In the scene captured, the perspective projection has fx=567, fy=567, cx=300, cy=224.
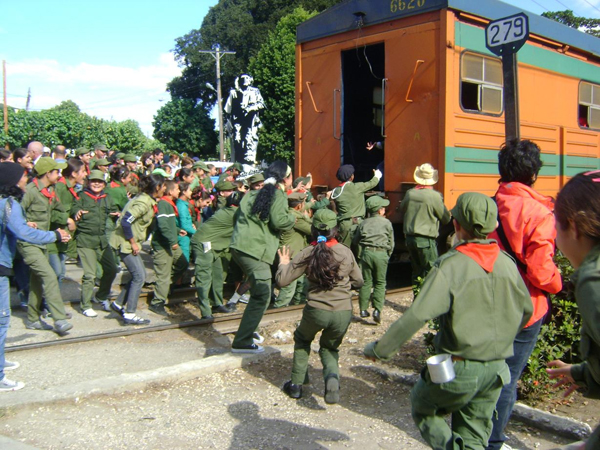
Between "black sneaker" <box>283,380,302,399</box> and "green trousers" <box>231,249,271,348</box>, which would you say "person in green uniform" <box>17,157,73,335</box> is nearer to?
"green trousers" <box>231,249,271,348</box>

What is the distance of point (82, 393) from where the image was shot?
4219mm

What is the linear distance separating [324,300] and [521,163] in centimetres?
176

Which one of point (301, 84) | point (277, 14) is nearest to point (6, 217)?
point (301, 84)

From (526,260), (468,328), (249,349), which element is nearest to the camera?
(468,328)

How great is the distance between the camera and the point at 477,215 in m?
2.76

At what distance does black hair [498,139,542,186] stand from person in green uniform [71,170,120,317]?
506cm

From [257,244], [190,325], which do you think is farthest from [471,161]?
[190,325]

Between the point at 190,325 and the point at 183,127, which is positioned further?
the point at 183,127

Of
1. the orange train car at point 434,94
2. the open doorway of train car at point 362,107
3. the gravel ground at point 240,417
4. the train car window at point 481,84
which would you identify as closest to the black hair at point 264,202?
the gravel ground at point 240,417

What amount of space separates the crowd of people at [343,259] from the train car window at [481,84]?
56.7 inches

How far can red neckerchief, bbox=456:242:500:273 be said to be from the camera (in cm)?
271

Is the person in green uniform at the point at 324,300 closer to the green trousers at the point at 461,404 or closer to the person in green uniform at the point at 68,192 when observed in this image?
the green trousers at the point at 461,404

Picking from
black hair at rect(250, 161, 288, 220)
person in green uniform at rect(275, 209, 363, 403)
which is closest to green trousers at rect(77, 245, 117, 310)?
black hair at rect(250, 161, 288, 220)

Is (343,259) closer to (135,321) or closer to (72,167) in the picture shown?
(135,321)
